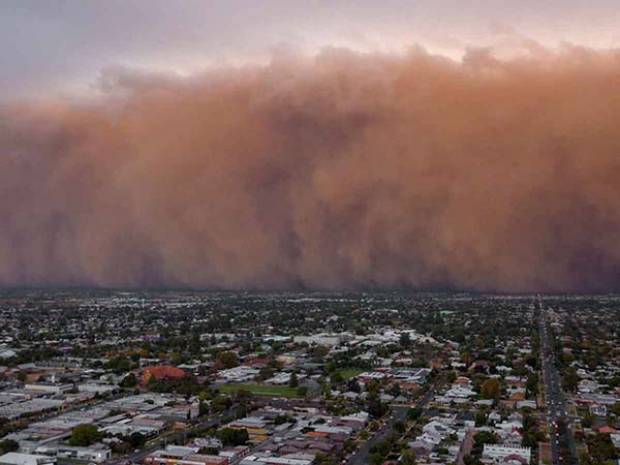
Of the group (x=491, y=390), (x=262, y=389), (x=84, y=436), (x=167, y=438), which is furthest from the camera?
(x=262, y=389)

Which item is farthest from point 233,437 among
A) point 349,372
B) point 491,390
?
point 349,372

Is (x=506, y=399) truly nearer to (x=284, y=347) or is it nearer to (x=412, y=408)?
(x=412, y=408)

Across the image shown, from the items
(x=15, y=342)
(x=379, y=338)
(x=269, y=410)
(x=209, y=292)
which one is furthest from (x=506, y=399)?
(x=209, y=292)

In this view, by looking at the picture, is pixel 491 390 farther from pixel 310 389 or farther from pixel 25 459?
pixel 25 459

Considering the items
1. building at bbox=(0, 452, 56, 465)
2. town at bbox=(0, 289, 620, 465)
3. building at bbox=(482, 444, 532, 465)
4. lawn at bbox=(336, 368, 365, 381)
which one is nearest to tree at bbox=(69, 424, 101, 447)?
town at bbox=(0, 289, 620, 465)

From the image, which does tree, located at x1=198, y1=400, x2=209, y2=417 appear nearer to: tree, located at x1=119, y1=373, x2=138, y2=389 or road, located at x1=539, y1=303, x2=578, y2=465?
tree, located at x1=119, y1=373, x2=138, y2=389
